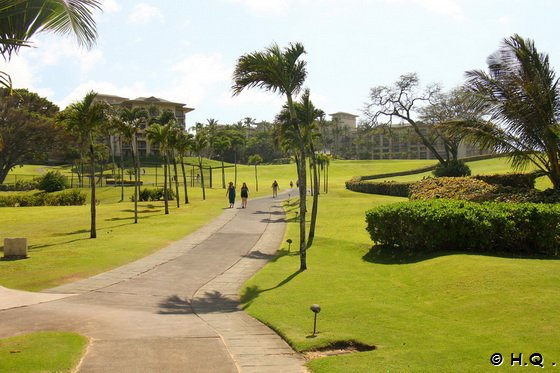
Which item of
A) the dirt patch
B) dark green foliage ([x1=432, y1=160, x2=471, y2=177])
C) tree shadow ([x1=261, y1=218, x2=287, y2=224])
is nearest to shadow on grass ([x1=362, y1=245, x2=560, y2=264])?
the dirt patch

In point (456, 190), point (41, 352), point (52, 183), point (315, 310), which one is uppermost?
point (456, 190)

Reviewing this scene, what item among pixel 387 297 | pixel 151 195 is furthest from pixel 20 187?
pixel 387 297

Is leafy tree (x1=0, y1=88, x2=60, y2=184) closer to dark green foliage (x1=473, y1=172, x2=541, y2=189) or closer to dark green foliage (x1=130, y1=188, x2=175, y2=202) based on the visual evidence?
dark green foliage (x1=130, y1=188, x2=175, y2=202)

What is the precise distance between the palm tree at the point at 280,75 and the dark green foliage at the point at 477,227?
334 cm

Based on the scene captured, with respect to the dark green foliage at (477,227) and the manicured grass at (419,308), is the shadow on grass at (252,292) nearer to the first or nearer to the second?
the manicured grass at (419,308)

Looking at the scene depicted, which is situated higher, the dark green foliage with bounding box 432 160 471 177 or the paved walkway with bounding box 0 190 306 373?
the dark green foliage with bounding box 432 160 471 177

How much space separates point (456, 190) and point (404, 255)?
26.3ft

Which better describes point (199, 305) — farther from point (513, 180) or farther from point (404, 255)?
point (513, 180)

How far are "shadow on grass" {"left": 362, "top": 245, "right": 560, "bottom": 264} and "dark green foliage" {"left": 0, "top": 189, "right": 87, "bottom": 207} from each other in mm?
36562

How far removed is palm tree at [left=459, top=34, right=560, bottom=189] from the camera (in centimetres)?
1689

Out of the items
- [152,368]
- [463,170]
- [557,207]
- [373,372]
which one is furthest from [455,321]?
[463,170]

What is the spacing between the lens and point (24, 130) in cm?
6944

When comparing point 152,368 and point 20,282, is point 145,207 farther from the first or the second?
point 152,368

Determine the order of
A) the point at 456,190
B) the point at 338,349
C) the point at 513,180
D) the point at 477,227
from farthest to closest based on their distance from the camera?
the point at 513,180, the point at 456,190, the point at 477,227, the point at 338,349
